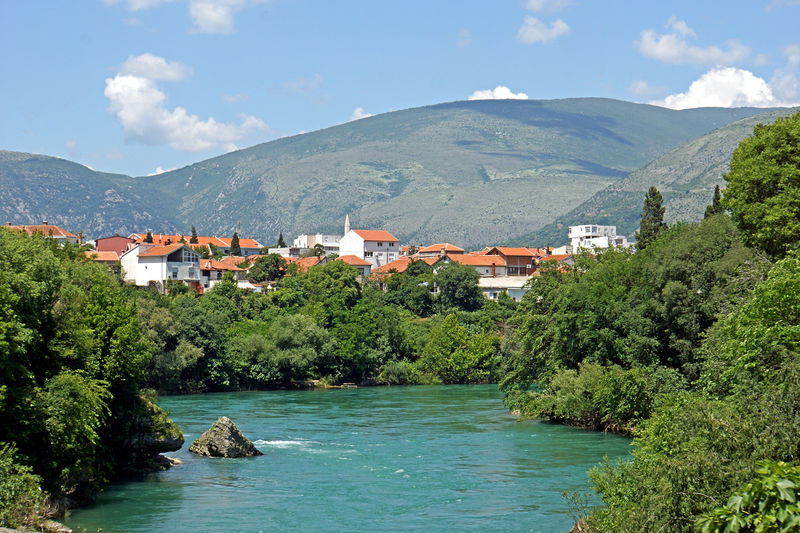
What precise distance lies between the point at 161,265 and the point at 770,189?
90564 millimetres

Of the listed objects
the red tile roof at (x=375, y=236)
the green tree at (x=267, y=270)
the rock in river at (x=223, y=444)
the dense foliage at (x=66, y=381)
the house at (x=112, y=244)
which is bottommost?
the rock in river at (x=223, y=444)

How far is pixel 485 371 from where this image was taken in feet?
301

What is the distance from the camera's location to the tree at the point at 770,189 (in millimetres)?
40781

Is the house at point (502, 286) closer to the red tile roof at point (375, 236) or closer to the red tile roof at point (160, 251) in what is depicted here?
the red tile roof at point (160, 251)

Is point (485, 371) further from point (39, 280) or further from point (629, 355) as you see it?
point (39, 280)

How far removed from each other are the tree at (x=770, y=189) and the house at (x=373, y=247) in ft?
451

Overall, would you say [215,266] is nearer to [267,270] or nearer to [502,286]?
[267,270]

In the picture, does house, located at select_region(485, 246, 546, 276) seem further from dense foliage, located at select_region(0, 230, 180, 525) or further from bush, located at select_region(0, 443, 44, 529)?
bush, located at select_region(0, 443, 44, 529)

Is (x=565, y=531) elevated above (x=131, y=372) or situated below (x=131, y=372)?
below

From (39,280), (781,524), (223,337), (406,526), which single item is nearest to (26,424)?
(39,280)

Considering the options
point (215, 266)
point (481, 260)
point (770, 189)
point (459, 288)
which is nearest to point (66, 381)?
point (770, 189)

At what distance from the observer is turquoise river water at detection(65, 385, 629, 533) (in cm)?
2948

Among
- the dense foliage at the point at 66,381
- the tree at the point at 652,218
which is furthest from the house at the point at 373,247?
the dense foliage at the point at 66,381

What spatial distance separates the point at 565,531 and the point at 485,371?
6453 cm
